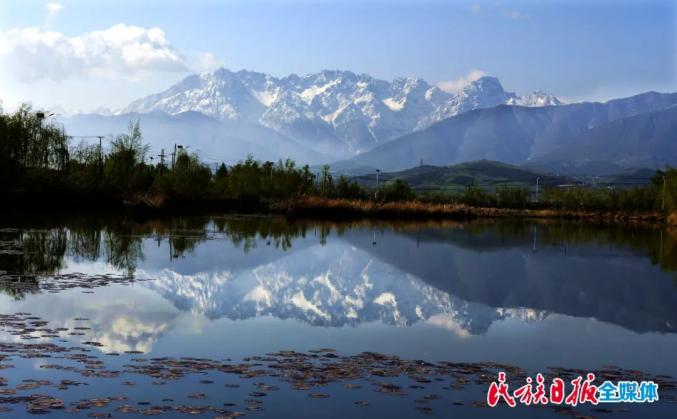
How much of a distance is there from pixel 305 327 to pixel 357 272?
1158cm

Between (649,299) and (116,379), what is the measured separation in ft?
58.8

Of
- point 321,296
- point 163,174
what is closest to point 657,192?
point 163,174

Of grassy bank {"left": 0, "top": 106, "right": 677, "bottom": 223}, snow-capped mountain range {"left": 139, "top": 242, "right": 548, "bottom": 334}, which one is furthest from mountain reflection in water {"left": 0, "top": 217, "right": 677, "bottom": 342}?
grassy bank {"left": 0, "top": 106, "right": 677, "bottom": 223}

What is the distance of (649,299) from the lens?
24.1 m

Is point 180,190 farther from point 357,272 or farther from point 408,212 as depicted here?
point 357,272

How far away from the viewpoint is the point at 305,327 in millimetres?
17219

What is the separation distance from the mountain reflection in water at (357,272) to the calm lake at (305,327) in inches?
4.5

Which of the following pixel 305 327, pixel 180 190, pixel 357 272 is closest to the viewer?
pixel 305 327

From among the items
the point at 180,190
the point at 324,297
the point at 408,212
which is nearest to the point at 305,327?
the point at 324,297

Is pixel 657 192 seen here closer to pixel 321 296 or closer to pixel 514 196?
pixel 514 196

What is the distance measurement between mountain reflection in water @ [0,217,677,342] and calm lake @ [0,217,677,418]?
4.5 inches

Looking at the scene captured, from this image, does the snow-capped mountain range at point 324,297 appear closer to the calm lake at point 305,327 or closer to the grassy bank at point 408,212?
the calm lake at point 305,327

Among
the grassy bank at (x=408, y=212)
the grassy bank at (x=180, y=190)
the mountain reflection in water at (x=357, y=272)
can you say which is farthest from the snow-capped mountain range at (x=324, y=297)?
the grassy bank at (x=408, y=212)

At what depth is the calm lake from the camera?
37.0ft
